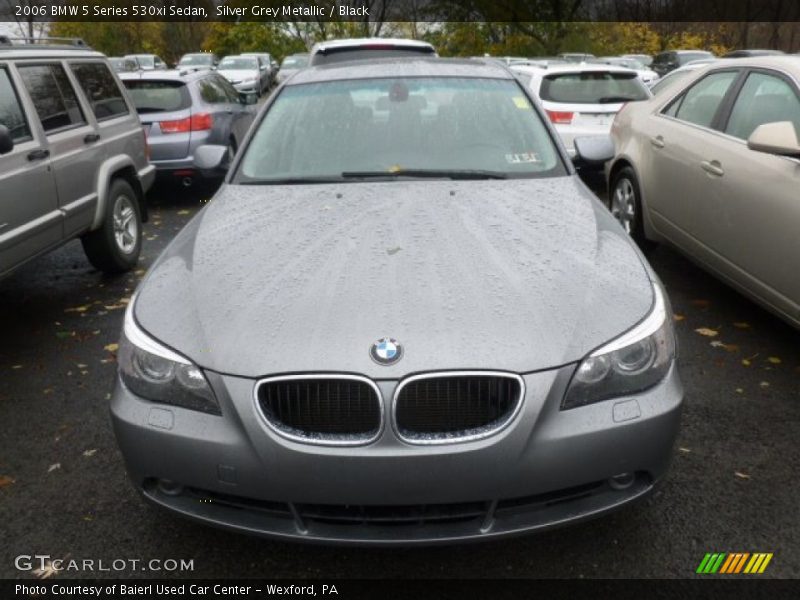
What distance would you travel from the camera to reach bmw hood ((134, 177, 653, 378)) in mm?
2342

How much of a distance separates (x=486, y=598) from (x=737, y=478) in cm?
132

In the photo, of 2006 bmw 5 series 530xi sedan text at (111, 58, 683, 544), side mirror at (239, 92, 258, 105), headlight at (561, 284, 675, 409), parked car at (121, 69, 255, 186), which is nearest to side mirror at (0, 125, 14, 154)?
2006 bmw 5 series 530xi sedan text at (111, 58, 683, 544)

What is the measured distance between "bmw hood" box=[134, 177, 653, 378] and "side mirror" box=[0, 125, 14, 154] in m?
1.64

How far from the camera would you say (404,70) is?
4.27m

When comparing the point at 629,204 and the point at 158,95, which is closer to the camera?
the point at 629,204

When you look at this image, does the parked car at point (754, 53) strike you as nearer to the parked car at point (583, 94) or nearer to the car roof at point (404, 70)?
the parked car at point (583, 94)

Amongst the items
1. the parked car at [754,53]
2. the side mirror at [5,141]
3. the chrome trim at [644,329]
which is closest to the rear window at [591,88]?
the parked car at [754,53]

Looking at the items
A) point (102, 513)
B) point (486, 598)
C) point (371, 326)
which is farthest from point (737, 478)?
point (102, 513)

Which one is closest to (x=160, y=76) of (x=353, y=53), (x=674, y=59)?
Result: (x=353, y=53)

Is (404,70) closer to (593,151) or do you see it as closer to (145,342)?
(593,151)

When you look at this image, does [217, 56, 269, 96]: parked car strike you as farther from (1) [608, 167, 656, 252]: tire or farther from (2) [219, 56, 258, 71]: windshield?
(1) [608, 167, 656, 252]: tire

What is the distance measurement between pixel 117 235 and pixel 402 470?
4.62 meters

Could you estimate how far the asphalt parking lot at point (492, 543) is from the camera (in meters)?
2.71

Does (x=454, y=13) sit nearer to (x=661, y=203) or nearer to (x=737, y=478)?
(x=661, y=203)
